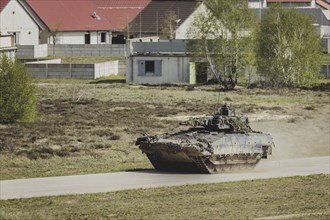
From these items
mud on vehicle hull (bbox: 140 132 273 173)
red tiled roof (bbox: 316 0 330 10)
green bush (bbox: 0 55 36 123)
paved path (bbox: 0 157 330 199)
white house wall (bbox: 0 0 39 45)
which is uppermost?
red tiled roof (bbox: 316 0 330 10)

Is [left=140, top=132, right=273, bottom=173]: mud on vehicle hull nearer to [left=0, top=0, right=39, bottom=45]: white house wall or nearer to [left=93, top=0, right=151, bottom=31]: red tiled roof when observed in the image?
[left=0, top=0, right=39, bottom=45]: white house wall

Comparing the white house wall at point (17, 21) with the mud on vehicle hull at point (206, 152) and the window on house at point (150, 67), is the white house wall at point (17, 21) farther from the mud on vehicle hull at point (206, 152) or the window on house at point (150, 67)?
the mud on vehicle hull at point (206, 152)

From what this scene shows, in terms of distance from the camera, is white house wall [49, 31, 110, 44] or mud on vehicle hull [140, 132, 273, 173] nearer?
mud on vehicle hull [140, 132, 273, 173]

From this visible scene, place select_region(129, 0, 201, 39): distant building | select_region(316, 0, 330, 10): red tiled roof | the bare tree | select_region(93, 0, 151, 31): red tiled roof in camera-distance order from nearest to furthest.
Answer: the bare tree
select_region(129, 0, 201, 39): distant building
select_region(93, 0, 151, 31): red tiled roof
select_region(316, 0, 330, 10): red tiled roof

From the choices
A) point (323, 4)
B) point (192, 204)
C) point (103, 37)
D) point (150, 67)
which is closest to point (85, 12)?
point (103, 37)

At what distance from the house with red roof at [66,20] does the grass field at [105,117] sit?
20290mm

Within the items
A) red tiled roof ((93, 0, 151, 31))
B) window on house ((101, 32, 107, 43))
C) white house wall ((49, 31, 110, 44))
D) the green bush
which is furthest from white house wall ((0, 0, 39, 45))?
the green bush

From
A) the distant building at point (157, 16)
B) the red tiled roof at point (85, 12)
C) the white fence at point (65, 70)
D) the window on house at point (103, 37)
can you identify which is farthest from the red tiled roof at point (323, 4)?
the white fence at point (65, 70)

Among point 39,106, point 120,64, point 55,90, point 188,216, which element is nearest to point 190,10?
point 120,64

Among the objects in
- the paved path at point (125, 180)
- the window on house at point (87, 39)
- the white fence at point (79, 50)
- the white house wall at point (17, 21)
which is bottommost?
the paved path at point (125, 180)

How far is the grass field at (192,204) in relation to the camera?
21.6 m

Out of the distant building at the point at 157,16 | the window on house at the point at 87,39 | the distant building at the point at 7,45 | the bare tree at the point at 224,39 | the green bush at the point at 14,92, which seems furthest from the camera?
the window on house at the point at 87,39

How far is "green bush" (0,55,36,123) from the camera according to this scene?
136 feet

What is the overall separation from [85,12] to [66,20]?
3560 mm
